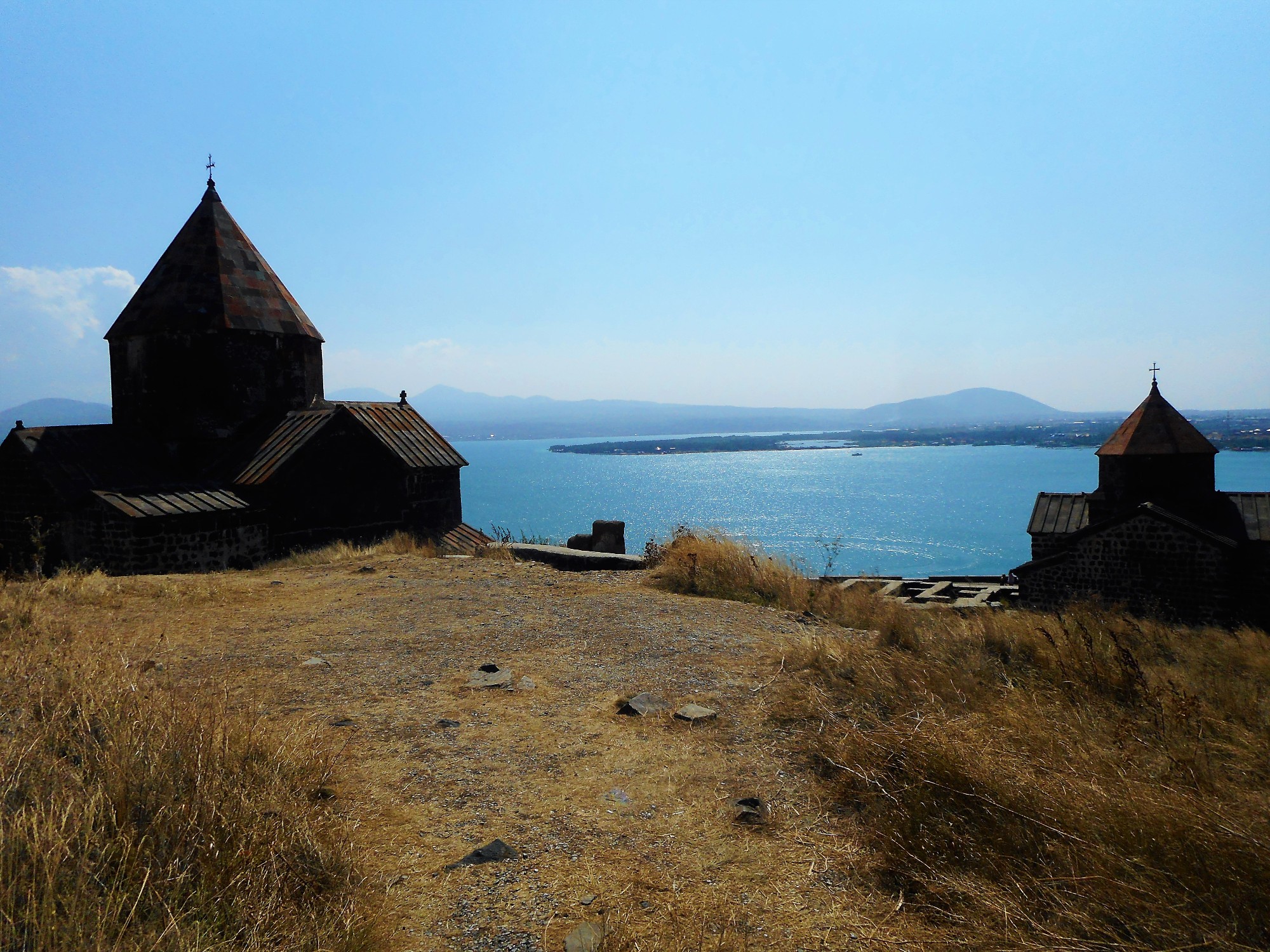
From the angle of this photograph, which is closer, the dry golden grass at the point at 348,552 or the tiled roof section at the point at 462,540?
the dry golden grass at the point at 348,552

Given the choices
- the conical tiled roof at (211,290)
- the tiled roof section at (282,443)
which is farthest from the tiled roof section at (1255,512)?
the conical tiled roof at (211,290)

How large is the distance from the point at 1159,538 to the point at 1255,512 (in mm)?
3096

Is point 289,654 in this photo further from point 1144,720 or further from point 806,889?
point 1144,720

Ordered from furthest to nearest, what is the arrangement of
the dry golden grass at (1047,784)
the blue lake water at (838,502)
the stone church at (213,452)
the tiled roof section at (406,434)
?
1. the blue lake water at (838,502)
2. the tiled roof section at (406,434)
3. the stone church at (213,452)
4. the dry golden grass at (1047,784)

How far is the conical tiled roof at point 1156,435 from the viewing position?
19.3 metres

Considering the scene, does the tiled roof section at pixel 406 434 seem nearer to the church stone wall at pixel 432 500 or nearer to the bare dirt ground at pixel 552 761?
the church stone wall at pixel 432 500

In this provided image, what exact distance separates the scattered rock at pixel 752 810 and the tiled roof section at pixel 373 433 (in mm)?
13082

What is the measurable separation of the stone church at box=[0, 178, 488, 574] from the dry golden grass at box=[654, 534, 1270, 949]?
11.8 m

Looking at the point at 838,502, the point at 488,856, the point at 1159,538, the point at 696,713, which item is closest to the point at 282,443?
the point at 696,713

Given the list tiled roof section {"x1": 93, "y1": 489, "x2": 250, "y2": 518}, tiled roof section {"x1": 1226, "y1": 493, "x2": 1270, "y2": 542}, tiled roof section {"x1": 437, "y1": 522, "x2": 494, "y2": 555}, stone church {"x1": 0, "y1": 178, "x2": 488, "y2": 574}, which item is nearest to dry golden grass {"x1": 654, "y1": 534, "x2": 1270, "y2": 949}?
tiled roof section {"x1": 437, "y1": 522, "x2": 494, "y2": 555}

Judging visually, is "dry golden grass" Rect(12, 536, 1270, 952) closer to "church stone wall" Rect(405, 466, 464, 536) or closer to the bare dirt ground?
the bare dirt ground

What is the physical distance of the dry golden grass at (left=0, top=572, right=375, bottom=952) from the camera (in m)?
2.16

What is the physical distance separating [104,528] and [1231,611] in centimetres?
2340

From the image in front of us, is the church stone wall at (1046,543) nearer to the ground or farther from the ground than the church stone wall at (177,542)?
nearer to the ground
